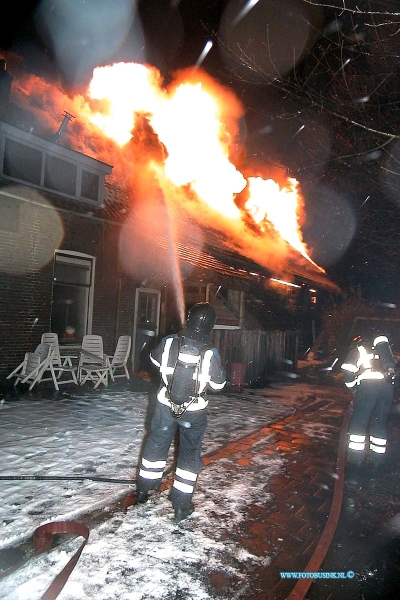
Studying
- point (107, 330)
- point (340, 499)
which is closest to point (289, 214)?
point (107, 330)

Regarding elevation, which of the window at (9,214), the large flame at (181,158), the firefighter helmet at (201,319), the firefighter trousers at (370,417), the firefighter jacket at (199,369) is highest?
the large flame at (181,158)

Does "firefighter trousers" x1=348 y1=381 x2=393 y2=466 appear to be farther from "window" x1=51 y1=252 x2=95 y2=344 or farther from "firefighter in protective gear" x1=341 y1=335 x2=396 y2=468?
"window" x1=51 y1=252 x2=95 y2=344

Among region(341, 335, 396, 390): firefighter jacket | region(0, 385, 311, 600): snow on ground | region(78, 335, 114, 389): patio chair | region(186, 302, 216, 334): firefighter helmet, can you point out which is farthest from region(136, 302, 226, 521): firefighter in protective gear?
region(78, 335, 114, 389): patio chair

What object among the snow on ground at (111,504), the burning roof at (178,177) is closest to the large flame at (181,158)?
the burning roof at (178,177)

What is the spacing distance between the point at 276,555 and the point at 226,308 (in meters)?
8.95

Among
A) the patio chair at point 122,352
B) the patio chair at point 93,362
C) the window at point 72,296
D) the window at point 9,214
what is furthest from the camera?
the patio chair at point 122,352

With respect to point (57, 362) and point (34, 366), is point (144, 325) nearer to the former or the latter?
point (57, 362)

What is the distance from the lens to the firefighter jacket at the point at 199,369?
393cm

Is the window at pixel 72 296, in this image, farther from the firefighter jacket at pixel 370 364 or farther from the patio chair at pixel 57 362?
the firefighter jacket at pixel 370 364

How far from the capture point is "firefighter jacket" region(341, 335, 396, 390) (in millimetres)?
5660

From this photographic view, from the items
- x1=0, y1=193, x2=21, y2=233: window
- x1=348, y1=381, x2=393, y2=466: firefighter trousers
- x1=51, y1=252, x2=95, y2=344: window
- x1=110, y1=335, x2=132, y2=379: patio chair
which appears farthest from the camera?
x1=110, y1=335, x2=132, y2=379: patio chair

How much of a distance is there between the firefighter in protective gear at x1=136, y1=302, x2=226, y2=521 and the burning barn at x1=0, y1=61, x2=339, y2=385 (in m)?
5.81

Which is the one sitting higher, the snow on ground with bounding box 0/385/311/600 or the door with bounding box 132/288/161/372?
the door with bounding box 132/288/161/372

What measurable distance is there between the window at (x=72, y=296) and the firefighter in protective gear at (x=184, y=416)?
21.0 ft
